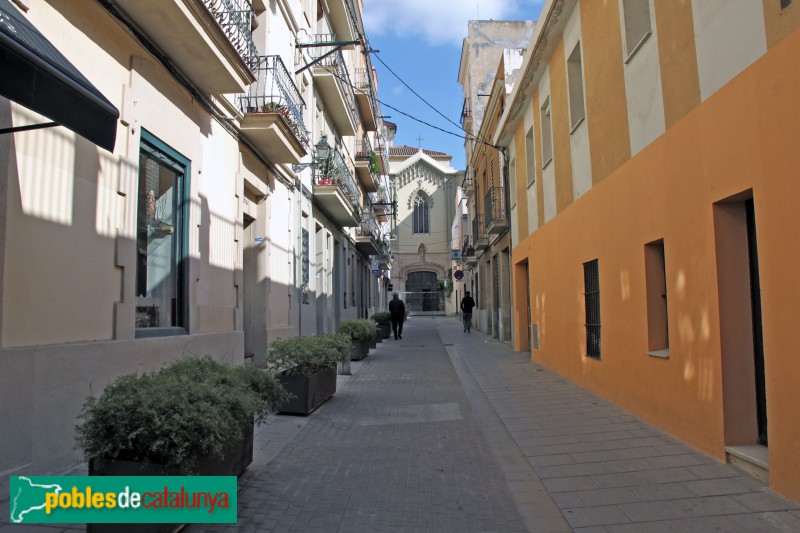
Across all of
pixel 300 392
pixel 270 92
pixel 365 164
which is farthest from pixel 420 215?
pixel 300 392

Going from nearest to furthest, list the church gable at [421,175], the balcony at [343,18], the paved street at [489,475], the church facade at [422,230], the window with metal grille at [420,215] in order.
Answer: the paved street at [489,475], the balcony at [343,18], the church facade at [422,230], the window with metal grille at [420,215], the church gable at [421,175]

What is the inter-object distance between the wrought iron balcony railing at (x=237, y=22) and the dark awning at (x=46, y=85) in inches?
161

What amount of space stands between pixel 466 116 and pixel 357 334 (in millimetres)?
19043

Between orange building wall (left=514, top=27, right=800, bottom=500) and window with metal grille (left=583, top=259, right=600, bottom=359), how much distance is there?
0.19 m

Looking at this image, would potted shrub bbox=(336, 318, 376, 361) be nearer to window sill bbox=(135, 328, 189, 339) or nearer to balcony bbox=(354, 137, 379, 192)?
window sill bbox=(135, 328, 189, 339)

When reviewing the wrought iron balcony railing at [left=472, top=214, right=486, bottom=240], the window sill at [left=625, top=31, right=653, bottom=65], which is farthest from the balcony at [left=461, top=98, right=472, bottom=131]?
the window sill at [left=625, top=31, right=653, bottom=65]

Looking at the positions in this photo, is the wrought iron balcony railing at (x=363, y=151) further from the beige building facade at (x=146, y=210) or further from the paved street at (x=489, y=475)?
the paved street at (x=489, y=475)

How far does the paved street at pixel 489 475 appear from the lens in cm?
379

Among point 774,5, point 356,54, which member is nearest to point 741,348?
point 774,5

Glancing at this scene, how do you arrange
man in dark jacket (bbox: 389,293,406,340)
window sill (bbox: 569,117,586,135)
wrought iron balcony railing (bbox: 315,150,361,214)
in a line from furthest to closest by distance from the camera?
man in dark jacket (bbox: 389,293,406,340)
wrought iron balcony railing (bbox: 315,150,361,214)
window sill (bbox: 569,117,586,135)

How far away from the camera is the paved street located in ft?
12.4

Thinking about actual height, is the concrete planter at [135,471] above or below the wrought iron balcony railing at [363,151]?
below

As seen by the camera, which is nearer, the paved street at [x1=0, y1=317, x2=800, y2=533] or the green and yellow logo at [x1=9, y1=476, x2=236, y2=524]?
the green and yellow logo at [x1=9, y1=476, x2=236, y2=524]

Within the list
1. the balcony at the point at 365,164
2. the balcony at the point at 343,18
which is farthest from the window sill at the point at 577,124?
the balcony at the point at 365,164
